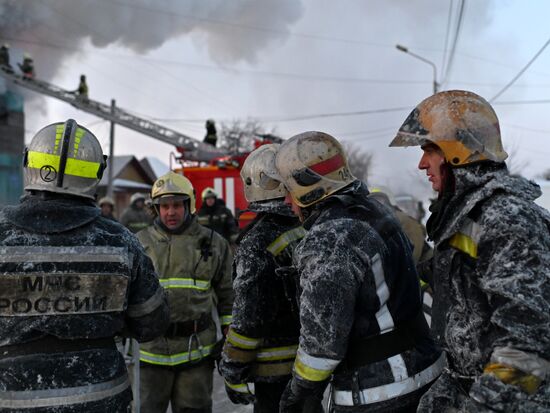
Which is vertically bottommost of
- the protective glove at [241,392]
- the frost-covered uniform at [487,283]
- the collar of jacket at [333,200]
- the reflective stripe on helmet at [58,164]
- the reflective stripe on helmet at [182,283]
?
the protective glove at [241,392]

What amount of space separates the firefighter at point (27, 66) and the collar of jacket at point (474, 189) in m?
16.8

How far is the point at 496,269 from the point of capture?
1.61 meters

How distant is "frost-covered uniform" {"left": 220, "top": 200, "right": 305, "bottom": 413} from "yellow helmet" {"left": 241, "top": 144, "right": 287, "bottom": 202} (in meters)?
0.07

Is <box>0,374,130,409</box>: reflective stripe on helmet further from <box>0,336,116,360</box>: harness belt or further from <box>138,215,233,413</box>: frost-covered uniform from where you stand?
<box>138,215,233,413</box>: frost-covered uniform

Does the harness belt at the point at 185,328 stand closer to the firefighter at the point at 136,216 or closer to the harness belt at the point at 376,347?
the harness belt at the point at 376,347

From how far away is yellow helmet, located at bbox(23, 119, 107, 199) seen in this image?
210 centimetres

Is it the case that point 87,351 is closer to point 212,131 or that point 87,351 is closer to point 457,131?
point 457,131

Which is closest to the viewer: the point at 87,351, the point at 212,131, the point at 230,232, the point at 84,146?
the point at 87,351

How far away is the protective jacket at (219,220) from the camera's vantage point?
8.34 m

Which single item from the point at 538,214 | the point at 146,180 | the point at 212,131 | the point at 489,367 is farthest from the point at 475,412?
the point at 146,180

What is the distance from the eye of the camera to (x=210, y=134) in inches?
556

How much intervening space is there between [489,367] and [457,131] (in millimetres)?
798

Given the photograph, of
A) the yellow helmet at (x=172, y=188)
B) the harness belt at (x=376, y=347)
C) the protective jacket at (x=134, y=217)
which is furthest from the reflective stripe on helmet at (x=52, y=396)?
the protective jacket at (x=134, y=217)

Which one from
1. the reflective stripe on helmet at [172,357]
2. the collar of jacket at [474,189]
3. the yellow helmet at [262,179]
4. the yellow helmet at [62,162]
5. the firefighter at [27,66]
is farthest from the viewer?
the firefighter at [27,66]
